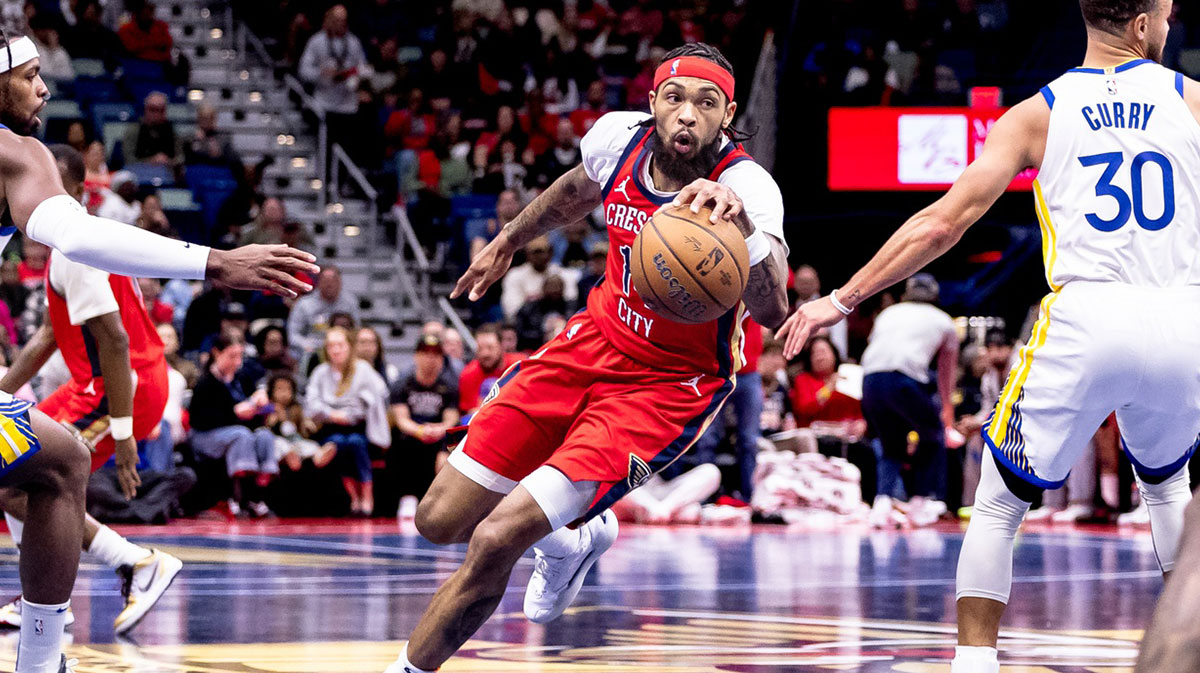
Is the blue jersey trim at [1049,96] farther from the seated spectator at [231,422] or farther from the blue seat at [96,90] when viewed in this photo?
the blue seat at [96,90]

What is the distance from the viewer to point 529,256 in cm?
1377

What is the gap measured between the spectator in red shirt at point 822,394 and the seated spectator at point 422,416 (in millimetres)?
2792

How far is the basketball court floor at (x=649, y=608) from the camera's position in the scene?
5.25 meters

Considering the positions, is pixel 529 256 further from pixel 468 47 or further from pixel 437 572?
pixel 437 572

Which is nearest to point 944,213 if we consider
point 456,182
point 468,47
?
point 456,182

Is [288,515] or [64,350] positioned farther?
[288,515]

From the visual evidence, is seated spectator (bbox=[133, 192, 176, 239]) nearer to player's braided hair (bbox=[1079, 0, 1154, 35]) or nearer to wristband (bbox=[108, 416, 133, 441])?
wristband (bbox=[108, 416, 133, 441])

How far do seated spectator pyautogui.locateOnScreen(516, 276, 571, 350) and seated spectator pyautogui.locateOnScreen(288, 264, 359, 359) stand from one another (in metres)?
1.43

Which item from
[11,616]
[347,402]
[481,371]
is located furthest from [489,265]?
[347,402]

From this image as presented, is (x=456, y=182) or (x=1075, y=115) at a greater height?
(x=1075, y=115)

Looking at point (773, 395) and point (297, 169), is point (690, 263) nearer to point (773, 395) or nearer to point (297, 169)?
point (773, 395)

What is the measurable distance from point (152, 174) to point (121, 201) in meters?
1.45

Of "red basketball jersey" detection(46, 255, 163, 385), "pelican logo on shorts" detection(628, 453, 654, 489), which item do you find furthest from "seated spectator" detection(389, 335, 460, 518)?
"pelican logo on shorts" detection(628, 453, 654, 489)

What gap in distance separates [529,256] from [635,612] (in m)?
7.51
